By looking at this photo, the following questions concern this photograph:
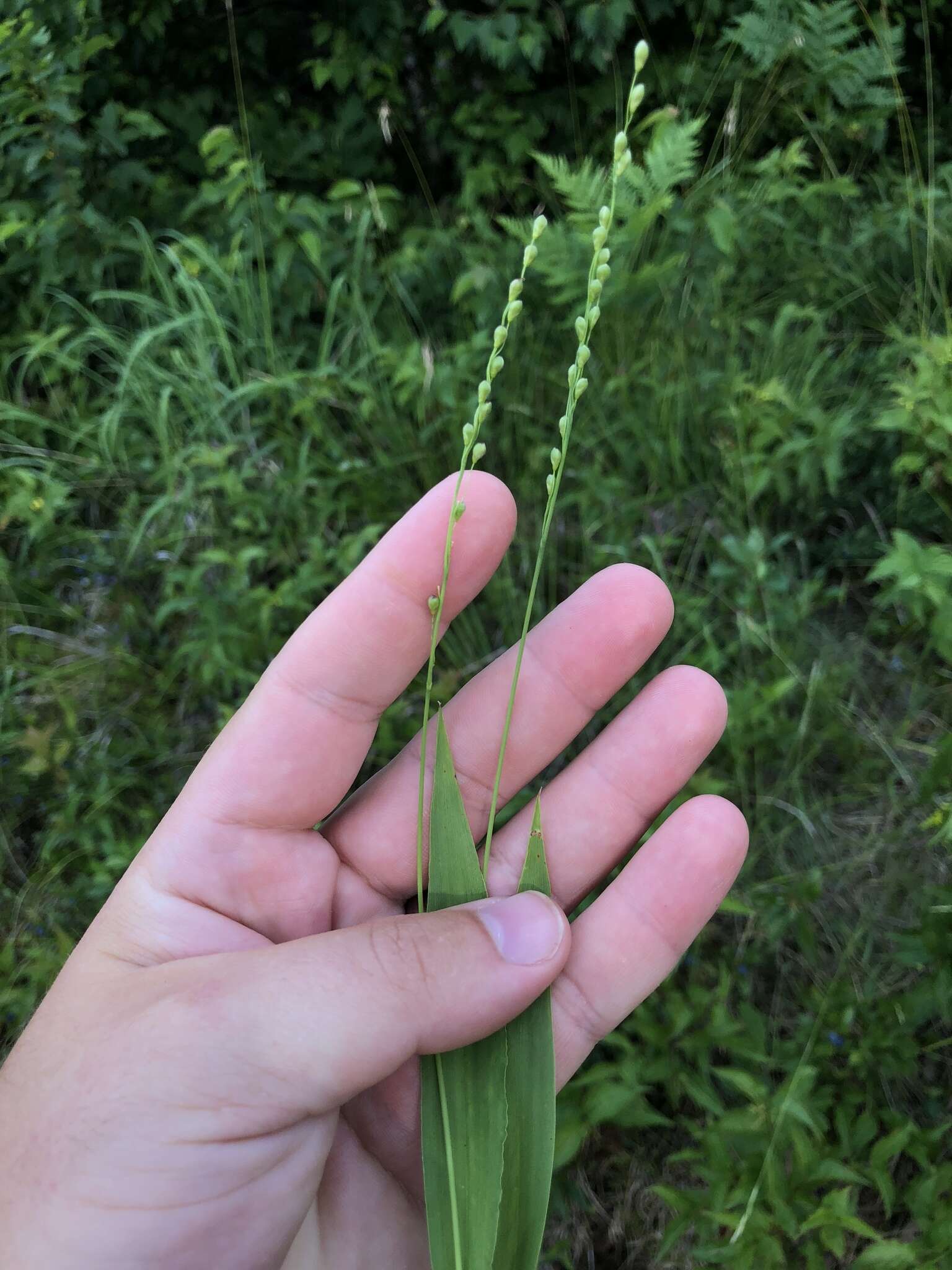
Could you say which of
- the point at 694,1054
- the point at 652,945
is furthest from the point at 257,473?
the point at 694,1054

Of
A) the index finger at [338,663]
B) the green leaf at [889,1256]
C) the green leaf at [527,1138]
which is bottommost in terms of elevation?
the green leaf at [889,1256]

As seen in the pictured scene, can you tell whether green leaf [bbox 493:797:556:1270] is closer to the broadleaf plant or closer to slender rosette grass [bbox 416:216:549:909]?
the broadleaf plant

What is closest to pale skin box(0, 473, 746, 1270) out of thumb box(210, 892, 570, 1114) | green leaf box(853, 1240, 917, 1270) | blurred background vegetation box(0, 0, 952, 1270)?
thumb box(210, 892, 570, 1114)

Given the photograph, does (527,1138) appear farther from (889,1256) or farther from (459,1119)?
(889,1256)

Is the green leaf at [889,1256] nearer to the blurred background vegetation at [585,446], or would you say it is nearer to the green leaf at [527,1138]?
the blurred background vegetation at [585,446]

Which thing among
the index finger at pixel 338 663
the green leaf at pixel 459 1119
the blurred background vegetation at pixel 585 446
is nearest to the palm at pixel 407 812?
the index finger at pixel 338 663
